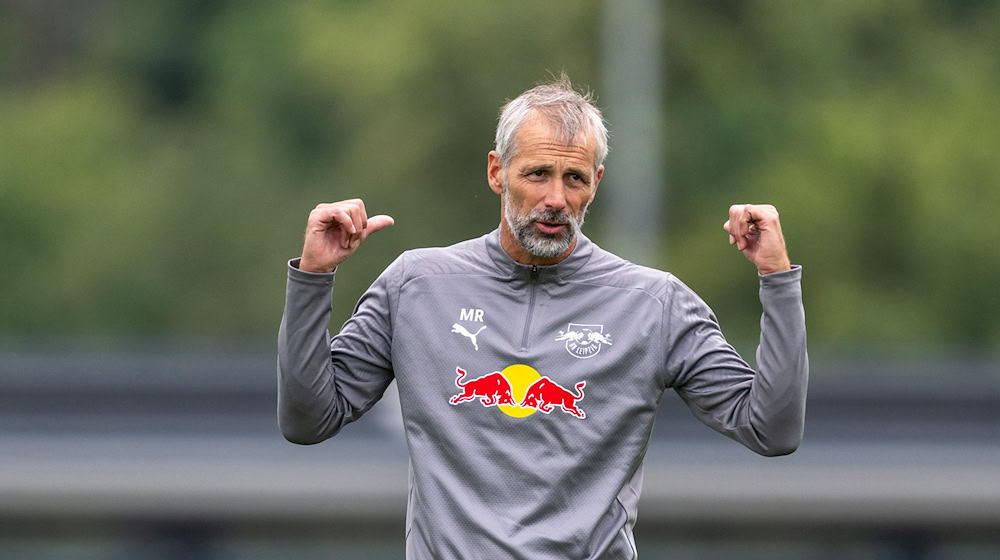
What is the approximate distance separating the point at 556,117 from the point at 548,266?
370mm

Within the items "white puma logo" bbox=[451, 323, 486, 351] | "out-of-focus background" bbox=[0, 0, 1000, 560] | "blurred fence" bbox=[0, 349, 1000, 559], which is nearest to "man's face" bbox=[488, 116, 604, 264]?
"white puma logo" bbox=[451, 323, 486, 351]

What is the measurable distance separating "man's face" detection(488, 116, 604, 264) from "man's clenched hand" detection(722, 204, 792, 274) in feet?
1.21

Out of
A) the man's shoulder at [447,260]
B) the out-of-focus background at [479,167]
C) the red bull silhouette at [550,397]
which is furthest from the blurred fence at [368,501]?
the red bull silhouette at [550,397]

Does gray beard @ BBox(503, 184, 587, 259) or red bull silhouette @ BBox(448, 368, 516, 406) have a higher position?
gray beard @ BBox(503, 184, 587, 259)

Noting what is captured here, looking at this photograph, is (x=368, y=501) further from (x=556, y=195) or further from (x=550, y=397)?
(x=556, y=195)

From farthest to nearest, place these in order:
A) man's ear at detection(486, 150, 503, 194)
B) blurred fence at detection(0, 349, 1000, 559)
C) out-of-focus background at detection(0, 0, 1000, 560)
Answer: out-of-focus background at detection(0, 0, 1000, 560), blurred fence at detection(0, 349, 1000, 559), man's ear at detection(486, 150, 503, 194)

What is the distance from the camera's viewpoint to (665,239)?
26.5 m

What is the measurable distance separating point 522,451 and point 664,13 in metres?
24.3

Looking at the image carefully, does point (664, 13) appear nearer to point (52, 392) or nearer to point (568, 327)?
point (52, 392)

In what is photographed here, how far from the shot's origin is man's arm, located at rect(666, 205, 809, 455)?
4.22m

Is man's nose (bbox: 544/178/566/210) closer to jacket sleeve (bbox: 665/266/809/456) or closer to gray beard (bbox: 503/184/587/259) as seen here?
gray beard (bbox: 503/184/587/259)

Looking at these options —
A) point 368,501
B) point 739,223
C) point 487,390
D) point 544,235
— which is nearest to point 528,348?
point 487,390

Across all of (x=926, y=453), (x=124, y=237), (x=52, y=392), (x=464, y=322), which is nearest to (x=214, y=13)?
(x=124, y=237)

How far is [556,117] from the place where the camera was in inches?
171
